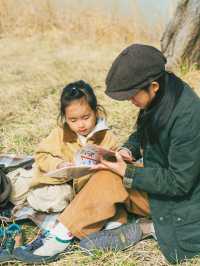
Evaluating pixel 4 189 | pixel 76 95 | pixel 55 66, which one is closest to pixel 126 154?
pixel 76 95

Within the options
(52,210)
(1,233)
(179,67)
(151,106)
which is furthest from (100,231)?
(179,67)

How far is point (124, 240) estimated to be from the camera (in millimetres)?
3391

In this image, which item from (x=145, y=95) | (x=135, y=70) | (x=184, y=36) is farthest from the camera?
(x=184, y=36)

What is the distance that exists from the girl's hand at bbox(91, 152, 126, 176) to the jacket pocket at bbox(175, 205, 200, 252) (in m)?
0.42

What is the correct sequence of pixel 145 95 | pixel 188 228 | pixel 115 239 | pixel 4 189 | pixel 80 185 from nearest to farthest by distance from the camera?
1. pixel 145 95
2. pixel 188 228
3. pixel 115 239
4. pixel 80 185
5. pixel 4 189

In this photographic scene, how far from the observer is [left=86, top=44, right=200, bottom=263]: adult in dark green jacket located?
2.91 metres

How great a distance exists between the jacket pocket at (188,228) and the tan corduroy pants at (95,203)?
0.35 metres

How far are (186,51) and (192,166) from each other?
3741mm

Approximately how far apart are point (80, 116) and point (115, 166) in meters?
0.50

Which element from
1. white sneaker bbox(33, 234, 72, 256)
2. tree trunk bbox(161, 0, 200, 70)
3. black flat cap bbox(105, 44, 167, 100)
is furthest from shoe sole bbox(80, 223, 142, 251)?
tree trunk bbox(161, 0, 200, 70)

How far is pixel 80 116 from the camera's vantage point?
356cm

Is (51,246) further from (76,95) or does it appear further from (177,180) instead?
(76,95)

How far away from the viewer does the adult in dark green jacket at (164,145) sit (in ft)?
9.55

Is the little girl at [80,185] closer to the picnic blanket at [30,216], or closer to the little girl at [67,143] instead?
the little girl at [67,143]
